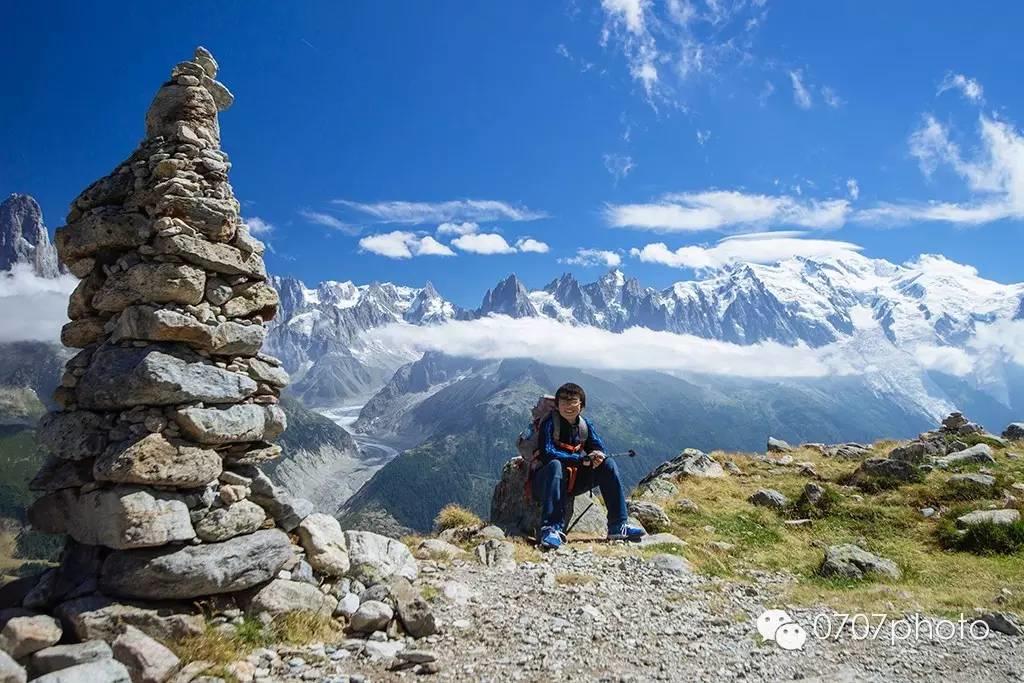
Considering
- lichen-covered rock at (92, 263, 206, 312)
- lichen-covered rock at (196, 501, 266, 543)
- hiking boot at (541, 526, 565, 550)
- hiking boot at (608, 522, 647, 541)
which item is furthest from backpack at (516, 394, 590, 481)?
lichen-covered rock at (92, 263, 206, 312)

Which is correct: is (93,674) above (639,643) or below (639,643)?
above

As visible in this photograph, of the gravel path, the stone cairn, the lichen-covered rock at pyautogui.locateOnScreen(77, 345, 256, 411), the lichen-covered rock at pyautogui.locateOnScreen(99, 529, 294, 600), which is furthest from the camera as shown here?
the lichen-covered rock at pyautogui.locateOnScreen(77, 345, 256, 411)

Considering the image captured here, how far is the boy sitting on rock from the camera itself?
15.0 metres

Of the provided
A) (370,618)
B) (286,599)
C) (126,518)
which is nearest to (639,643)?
(370,618)

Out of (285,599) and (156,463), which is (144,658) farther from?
(156,463)

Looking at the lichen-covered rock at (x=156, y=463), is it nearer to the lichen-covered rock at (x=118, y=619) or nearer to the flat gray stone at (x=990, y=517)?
the lichen-covered rock at (x=118, y=619)

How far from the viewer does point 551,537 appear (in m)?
14.4

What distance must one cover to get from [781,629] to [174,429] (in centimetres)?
1067

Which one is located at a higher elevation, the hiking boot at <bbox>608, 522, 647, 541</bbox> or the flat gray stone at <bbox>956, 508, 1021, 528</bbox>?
the flat gray stone at <bbox>956, 508, 1021, 528</bbox>

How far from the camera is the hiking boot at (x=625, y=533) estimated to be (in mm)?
15370

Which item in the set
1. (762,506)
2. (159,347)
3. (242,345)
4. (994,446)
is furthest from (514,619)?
(994,446)

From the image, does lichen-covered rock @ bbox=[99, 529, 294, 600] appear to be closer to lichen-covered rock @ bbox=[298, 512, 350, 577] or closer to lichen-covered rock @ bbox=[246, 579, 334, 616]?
lichen-covered rock @ bbox=[246, 579, 334, 616]

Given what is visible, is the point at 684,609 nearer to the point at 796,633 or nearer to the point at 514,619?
the point at 796,633

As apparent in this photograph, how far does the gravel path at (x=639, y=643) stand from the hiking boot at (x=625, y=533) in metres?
3.20
